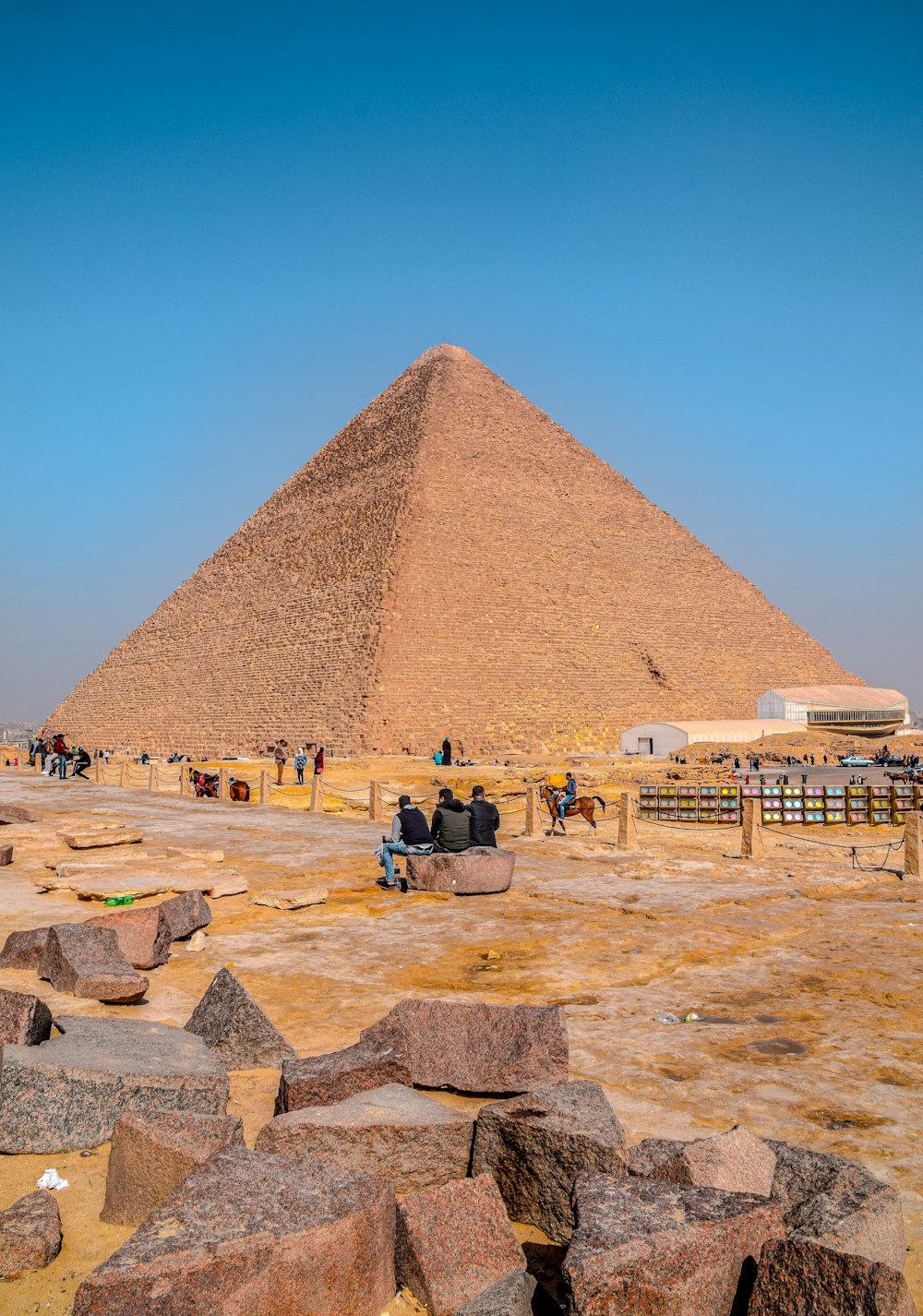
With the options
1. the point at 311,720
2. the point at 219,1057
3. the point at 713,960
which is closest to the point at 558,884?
the point at 713,960

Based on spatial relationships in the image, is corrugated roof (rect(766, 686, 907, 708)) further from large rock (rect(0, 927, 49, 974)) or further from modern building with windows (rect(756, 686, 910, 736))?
large rock (rect(0, 927, 49, 974))

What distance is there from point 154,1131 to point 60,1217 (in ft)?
1.18

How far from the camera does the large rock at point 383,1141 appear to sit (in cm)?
276

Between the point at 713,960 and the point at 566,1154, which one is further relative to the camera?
the point at 713,960

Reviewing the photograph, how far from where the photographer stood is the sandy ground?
10.7 ft

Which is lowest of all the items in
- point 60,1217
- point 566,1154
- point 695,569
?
point 60,1217

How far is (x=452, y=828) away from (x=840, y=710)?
120 ft

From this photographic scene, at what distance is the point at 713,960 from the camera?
558cm

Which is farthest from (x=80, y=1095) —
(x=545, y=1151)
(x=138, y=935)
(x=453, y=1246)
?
(x=138, y=935)

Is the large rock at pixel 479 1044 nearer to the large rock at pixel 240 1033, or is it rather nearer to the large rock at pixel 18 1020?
the large rock at pixel 240 1033

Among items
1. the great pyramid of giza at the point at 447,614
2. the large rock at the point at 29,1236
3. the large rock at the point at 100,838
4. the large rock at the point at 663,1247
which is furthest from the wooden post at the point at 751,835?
the great pyramid of giza at the point at 447,614

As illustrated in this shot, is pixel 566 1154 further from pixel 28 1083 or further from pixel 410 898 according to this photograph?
pixel 410 898

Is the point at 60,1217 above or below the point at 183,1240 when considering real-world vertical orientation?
below

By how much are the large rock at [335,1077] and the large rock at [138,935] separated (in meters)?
2.34
